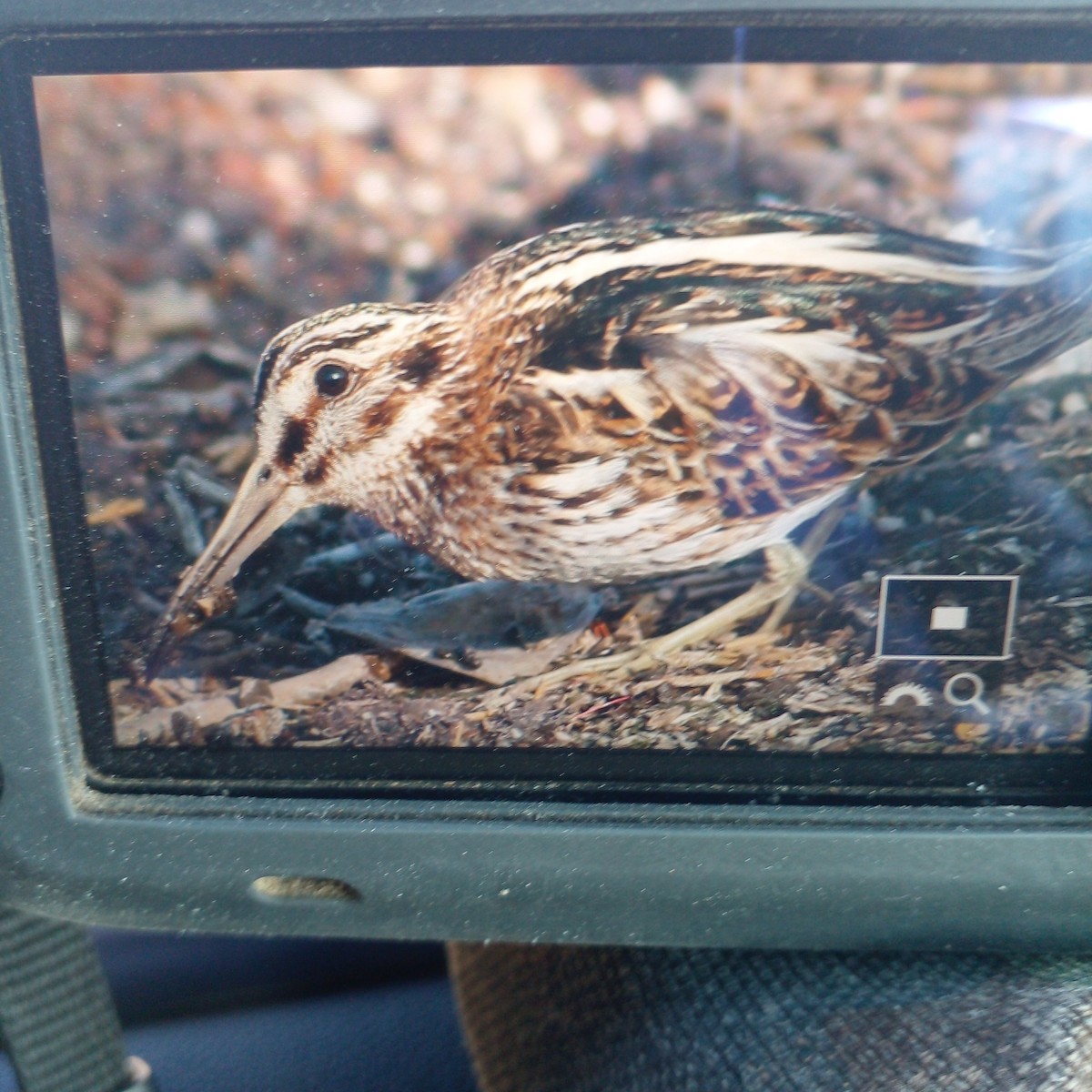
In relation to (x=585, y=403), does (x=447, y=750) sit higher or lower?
lower

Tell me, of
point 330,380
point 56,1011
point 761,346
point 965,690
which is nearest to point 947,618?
point 965,690

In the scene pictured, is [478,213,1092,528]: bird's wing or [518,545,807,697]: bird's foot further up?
[478,213,1092,528]: bird's wing

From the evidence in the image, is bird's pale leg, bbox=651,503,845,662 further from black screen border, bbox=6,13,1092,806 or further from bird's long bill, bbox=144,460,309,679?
bird's long bill, bbox=144,460,309,679

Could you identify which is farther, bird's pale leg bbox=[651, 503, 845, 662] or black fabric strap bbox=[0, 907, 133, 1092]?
black fabric strap bbox=[0, 907, 133, 1092]

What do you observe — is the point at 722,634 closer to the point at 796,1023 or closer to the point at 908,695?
the point at 908,695

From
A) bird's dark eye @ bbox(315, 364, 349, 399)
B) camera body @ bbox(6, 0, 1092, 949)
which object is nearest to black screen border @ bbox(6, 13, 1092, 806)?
camera body @ bbox(6, 0, 1092, 949)

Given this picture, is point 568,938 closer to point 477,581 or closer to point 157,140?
point 477,581

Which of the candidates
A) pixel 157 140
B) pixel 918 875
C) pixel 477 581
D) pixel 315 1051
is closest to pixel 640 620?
pixel 477 581
